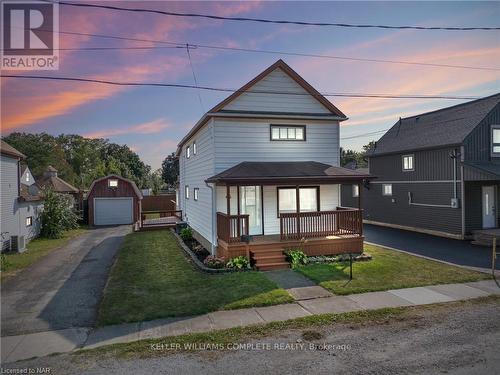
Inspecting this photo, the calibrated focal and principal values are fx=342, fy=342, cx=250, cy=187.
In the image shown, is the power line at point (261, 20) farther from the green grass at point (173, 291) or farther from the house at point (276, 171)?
the green grass at point (173, 291)

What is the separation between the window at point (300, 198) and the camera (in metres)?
14.0

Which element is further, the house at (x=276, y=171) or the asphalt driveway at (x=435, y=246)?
the asphalt driveway at (x=435, y=246)

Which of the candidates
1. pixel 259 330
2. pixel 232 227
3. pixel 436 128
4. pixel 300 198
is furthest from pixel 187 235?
pixel 436 128

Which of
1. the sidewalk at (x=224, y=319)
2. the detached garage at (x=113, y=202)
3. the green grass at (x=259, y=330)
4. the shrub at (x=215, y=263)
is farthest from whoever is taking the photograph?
the detached garage at (x=113, y=202)

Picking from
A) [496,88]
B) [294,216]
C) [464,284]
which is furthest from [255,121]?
[496,88]

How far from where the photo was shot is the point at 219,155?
43.4 ft

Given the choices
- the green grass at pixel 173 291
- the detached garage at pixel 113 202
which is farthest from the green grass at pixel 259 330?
the detached garage at pixel 113 202

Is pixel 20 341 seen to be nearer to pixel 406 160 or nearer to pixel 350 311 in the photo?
pixel 350 311

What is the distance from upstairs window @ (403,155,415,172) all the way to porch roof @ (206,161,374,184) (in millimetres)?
9817

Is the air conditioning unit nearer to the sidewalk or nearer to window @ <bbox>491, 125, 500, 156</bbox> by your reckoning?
the sidewalk

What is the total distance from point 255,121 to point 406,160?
41.2 ft

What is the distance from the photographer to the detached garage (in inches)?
1054

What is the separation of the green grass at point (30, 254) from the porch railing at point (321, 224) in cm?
961

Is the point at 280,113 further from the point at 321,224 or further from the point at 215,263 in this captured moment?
the point at 215,263
